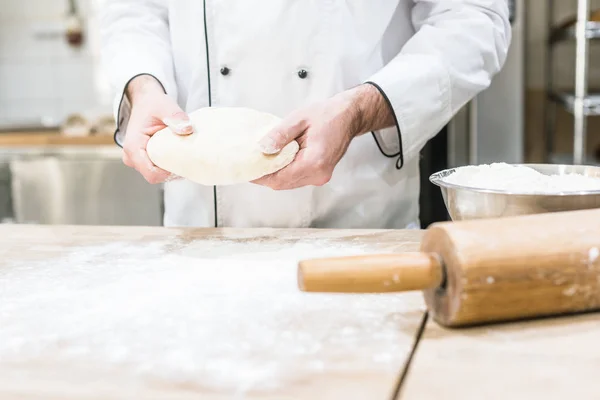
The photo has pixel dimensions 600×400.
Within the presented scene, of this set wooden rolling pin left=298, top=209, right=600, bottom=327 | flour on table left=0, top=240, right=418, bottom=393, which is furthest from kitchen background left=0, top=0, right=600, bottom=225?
wooden rolling pin left=298, top=209, right=600, bottom=327

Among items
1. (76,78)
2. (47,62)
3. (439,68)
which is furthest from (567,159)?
(47,62)

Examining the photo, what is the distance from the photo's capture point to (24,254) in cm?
99

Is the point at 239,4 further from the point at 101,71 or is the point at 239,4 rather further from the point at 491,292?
the point at 101,71

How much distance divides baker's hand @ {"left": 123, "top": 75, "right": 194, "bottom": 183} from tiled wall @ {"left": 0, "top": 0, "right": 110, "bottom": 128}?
2146 millimetres

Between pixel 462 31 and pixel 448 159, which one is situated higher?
pixel 462 31

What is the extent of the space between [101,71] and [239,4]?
2.15m

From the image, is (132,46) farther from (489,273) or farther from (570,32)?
(570,32)

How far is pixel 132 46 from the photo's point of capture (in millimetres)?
1303

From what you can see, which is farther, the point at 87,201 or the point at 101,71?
the point at 101,71

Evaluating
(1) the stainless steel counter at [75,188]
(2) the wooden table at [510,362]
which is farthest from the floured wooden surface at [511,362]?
(1) the stainless steel counter at [75,188]

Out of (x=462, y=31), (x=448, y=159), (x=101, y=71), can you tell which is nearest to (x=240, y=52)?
(x=462, y=31)

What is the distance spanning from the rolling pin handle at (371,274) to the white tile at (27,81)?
293 cm

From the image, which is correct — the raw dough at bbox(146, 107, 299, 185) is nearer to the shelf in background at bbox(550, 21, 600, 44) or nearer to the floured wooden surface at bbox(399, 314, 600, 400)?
the floured wooden surface at bbox(399, 314, 600, 400)

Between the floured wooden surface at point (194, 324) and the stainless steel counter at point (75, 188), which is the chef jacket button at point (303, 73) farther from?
the stainless steel counter at point (75, 188)
